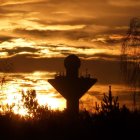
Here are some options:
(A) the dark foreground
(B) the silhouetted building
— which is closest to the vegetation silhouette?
(A) the dark foreground

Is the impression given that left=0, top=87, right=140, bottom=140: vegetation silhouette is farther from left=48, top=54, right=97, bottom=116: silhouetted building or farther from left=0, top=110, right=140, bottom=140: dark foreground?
left=48, top=54, right=97, bottom=116: silhouetted building

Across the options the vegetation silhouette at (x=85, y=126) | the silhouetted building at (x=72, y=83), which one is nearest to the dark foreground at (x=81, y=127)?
the vegetation silhouette at (x=85, y=126)

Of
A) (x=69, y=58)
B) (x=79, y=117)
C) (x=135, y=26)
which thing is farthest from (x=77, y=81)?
(x=79, y=117)

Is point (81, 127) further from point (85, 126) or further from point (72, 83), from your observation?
point (72, 83)

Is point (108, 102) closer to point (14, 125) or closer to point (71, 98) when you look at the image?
point (14, 125)

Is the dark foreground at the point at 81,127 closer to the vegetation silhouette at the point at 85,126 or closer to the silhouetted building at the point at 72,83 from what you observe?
the vegetation silhouette at the point at 85,126

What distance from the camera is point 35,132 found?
13.2 m

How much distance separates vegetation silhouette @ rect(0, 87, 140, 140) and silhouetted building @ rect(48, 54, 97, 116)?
89.5ft

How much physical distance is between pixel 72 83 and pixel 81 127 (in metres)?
31.7

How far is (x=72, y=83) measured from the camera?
4406 cm

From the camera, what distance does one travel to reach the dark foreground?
1177 cm

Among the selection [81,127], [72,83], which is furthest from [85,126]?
[72,83]

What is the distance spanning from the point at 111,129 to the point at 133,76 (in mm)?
3994

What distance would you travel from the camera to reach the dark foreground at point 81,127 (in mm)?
11766
